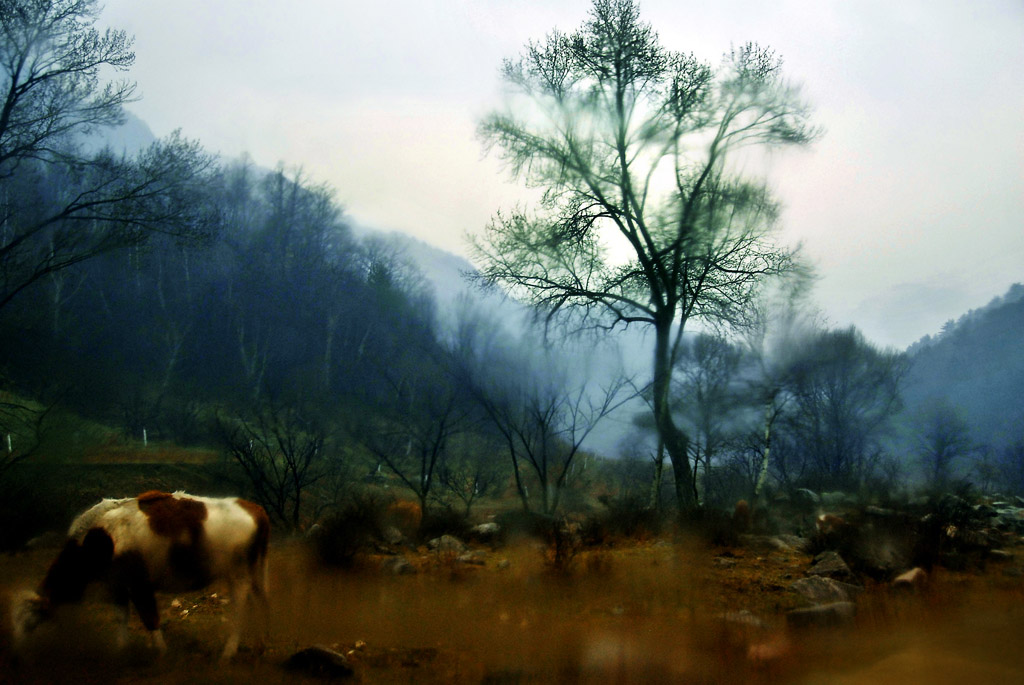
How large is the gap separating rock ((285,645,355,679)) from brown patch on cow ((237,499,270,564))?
1.24m

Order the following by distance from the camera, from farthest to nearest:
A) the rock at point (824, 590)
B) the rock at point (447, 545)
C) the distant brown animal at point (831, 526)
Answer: the rock at point (447, 545), the distant brown animal at point (831, 526), the rock at point (824, 590)

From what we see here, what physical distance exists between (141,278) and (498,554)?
58.1ft

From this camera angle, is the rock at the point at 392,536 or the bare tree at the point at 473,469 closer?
the rock at the point at 392,536

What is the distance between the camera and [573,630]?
5.53 metres

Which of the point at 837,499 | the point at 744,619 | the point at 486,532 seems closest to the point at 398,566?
the point at 486,532

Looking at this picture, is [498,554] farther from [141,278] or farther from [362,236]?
[141,278]

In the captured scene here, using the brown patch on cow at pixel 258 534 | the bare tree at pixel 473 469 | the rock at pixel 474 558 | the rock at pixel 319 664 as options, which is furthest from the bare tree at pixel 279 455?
the rock at pixel 319 664

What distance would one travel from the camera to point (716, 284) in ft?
40.5

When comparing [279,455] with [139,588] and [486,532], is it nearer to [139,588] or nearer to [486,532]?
[486,532]

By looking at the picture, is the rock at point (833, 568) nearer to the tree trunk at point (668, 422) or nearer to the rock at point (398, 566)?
the tree trunk at point (668, 422)

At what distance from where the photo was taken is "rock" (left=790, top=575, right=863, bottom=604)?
5961 millimetres

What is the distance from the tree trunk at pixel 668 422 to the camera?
12.0 m

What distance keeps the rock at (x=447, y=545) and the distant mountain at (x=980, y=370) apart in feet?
42.6

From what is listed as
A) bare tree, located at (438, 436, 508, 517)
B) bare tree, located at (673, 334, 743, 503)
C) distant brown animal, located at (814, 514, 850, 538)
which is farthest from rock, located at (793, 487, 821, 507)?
bare tree, located at (438, 436, 508, 517)
